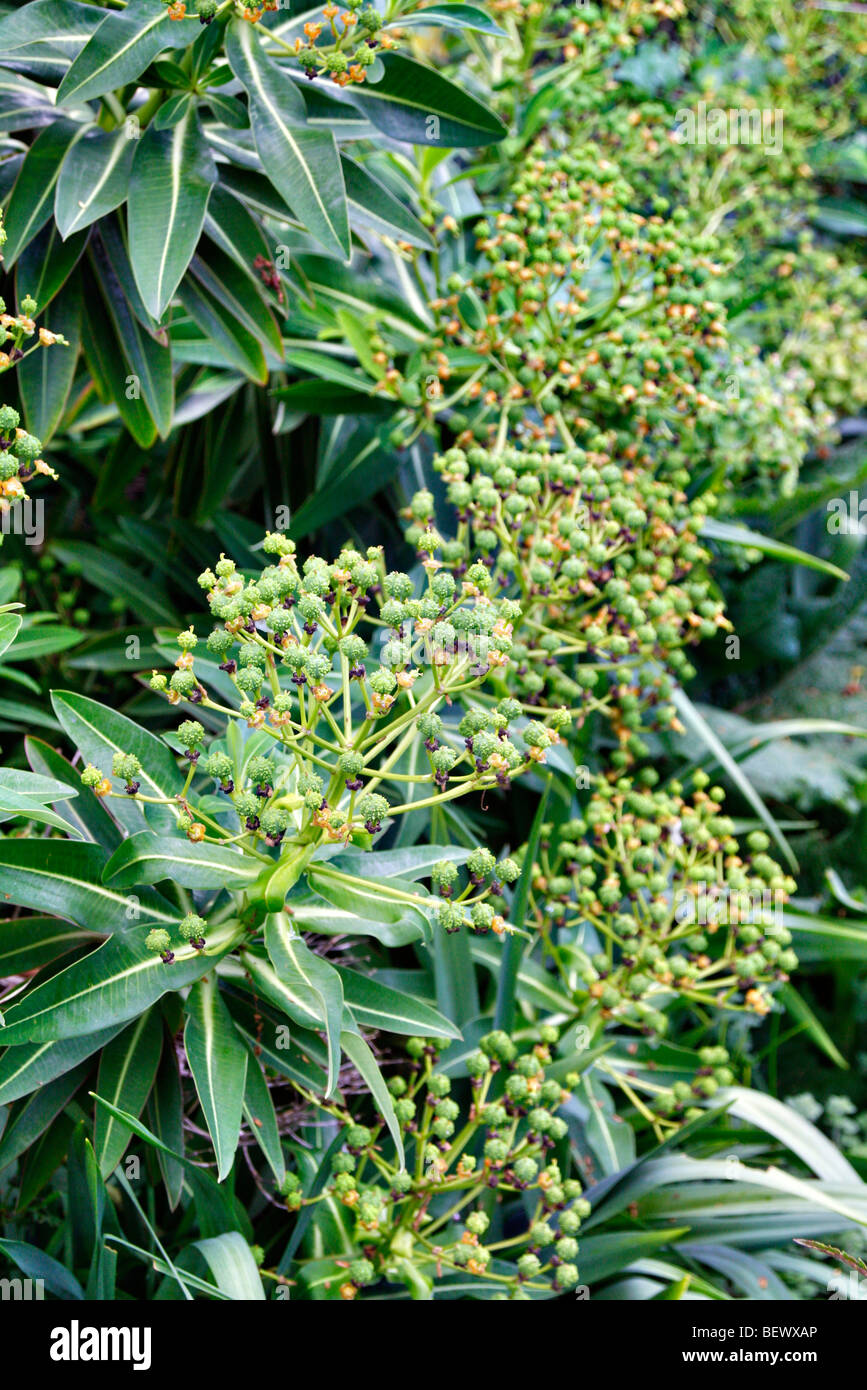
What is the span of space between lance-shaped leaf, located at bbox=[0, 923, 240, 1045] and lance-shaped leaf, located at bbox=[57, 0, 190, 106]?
3.06 feet

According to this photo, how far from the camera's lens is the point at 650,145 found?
7.48 ft

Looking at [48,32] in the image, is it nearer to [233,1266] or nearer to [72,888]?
[72,888]

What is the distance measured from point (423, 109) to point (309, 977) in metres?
1.16

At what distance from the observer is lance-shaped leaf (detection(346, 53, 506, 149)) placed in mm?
1489

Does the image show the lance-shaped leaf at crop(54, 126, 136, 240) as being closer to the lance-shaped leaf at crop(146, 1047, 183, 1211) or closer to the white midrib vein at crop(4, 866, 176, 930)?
the white midrib vein at crop(4, 866, 176, 930)

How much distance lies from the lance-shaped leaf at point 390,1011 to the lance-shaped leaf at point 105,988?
0.16 meters

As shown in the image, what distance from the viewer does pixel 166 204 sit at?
1.38m

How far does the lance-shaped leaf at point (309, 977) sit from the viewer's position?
40.7 inches
